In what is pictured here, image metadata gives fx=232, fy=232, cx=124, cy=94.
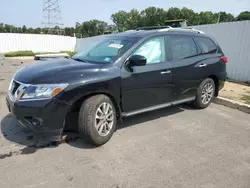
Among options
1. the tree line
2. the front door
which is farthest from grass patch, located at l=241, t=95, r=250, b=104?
the tree line

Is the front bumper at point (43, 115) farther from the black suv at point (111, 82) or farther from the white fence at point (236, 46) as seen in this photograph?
the white fence at point (236, 46)

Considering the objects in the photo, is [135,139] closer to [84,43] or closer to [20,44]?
[84,43]

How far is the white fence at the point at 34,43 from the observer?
976 inches

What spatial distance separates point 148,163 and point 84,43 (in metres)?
22.6

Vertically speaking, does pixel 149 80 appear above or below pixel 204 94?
above

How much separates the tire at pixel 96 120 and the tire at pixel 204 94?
7.98ft

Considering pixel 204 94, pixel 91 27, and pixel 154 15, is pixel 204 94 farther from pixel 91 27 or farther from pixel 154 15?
pixel 91 27

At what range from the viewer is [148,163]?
3189 mm

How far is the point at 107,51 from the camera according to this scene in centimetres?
423

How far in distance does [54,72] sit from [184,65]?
262cm

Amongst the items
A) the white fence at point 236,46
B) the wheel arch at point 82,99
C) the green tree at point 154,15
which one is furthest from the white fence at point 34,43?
the green tree at point 154,15

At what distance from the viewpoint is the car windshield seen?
13.0 ft

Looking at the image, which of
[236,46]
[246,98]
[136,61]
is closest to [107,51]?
[136,61]

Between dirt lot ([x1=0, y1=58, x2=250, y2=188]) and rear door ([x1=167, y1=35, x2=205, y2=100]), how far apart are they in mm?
735
